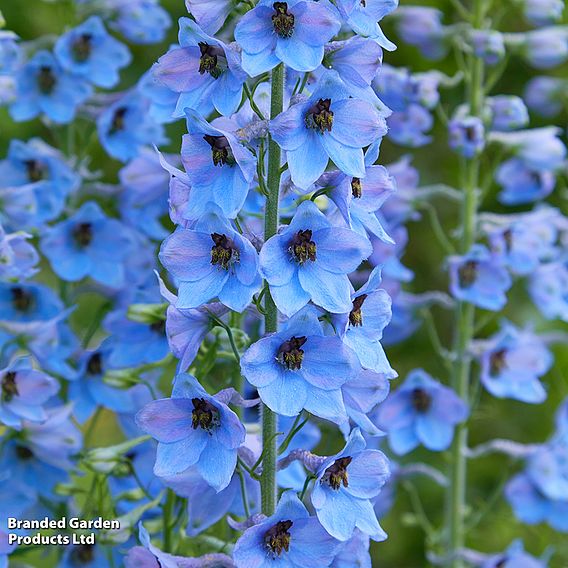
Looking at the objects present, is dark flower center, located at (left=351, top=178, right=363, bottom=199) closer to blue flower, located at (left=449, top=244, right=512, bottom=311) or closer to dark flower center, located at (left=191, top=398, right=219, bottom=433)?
dark flower center, located at (left=191, top=398, right=219, bottom=433)

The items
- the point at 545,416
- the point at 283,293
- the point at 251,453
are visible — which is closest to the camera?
the point at 283,293

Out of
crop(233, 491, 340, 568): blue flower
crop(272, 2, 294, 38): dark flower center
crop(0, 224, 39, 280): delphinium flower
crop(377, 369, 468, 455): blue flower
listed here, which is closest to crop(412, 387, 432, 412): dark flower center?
crop(377, 369, 468, 455): blue flower

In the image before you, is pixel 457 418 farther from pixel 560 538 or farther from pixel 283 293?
pixel 283 293

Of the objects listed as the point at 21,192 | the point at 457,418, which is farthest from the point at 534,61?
the point at 21,192

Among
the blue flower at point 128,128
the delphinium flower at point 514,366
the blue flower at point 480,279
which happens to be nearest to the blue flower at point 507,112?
the blue flower at point 480,279

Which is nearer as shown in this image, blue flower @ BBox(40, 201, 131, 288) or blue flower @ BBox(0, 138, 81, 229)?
blue flower @ BBox(0, 138, 81, 229)

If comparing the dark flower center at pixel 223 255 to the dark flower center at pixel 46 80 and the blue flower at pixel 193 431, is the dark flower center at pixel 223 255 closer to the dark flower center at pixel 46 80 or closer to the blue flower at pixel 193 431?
the blue flower at pixel 193 431
